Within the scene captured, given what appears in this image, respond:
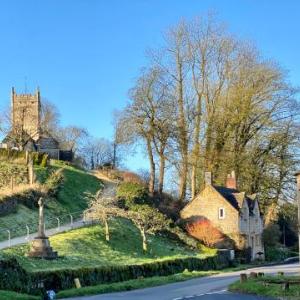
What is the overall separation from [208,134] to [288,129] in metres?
7.58

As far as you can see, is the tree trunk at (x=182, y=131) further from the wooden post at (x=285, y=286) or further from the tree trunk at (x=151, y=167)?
the wooden post at (x=285, y=286)

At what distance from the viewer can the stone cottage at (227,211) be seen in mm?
56719

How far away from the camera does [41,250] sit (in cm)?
3347

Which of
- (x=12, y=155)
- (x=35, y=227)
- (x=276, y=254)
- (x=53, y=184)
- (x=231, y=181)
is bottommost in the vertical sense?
(x=276, y=254)

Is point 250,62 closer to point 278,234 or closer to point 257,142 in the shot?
point 257,142

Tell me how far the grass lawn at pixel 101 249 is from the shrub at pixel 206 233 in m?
3.30

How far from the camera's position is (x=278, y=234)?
65.8 metres

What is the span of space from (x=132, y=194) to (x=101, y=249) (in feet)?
46.4

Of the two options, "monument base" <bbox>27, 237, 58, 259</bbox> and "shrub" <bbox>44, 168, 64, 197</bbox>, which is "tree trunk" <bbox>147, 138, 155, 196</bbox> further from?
"monument base" <bbox>27, 237, 58, 259</bbox>

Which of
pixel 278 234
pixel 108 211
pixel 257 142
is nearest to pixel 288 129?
pixel 257 142

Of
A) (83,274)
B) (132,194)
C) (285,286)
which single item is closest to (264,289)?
(285,286)

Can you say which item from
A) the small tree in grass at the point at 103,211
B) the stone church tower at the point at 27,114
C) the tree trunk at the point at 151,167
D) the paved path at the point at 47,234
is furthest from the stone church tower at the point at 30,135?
the paved path at the point at 47,234

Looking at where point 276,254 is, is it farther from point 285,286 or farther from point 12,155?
point 285,286

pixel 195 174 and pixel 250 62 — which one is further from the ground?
pixel 250 62
